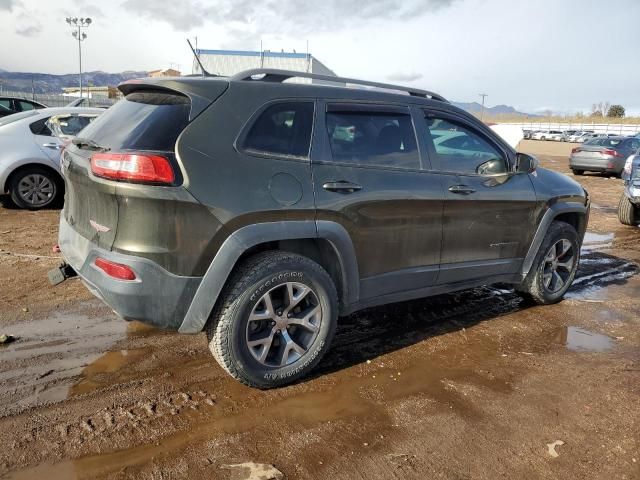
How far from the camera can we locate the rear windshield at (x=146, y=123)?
289 centimetres

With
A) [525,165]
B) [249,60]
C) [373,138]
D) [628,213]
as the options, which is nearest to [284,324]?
[373,138]

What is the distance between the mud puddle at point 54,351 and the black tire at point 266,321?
95 cm

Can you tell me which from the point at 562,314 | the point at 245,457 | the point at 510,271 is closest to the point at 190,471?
the point at 245,457

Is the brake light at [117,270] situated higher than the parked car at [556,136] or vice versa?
the parked car at [556,136]

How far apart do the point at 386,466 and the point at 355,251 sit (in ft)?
4.45

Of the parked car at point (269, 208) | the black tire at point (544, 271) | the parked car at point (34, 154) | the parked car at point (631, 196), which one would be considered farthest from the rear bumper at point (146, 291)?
the parked car at point (631, 196)

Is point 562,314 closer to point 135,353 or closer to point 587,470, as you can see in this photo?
point 587,470

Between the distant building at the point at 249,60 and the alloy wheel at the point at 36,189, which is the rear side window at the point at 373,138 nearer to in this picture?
the alloy wheel at the point at 36,189

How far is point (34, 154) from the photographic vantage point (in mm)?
7664

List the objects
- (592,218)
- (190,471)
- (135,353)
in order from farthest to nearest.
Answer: (592,218), (135,353), (190,471)

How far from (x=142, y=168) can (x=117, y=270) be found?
575 mm

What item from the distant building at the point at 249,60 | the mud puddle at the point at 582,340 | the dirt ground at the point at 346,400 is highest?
the distant building at the point at 249,60

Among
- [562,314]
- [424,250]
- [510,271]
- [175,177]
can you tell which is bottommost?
[562,314]

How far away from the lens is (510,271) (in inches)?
179
